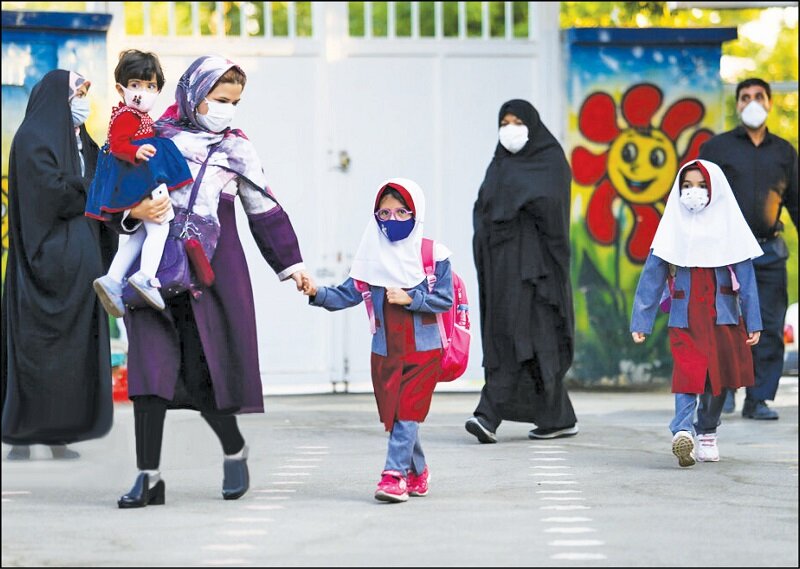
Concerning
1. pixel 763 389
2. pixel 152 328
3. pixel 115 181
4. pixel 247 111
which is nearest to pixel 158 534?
pixel 152 328

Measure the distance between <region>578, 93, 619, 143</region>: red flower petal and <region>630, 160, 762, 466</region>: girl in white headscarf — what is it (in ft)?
15.2

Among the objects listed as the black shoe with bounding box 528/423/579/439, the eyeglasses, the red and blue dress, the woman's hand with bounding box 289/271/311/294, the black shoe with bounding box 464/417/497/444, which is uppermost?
the red and blue dress

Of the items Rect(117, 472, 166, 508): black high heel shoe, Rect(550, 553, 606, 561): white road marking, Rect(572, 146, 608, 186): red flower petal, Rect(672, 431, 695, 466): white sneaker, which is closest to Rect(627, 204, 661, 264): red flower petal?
Rect(572, 146, 608, 186): red flower petal

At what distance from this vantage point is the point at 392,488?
317 inches

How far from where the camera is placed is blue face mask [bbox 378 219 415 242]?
8.28 metres

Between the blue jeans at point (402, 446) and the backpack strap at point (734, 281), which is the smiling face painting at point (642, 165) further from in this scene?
the blue jeans at point (402, 446)

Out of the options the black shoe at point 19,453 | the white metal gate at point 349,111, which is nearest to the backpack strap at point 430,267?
the black shoe at point 19,453

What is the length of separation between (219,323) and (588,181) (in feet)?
22.0

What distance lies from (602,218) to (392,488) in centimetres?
668

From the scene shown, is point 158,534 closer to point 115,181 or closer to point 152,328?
point 152,328

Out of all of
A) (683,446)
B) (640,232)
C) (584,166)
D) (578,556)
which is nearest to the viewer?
(578,556)

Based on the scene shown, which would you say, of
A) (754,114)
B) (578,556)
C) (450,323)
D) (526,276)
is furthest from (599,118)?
(578,556)

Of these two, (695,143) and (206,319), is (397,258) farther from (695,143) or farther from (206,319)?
(695,143)

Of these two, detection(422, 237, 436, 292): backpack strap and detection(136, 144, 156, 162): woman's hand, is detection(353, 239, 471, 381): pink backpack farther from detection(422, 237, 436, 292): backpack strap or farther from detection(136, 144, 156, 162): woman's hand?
detection(136, 144, 156, 162): woman's hand
